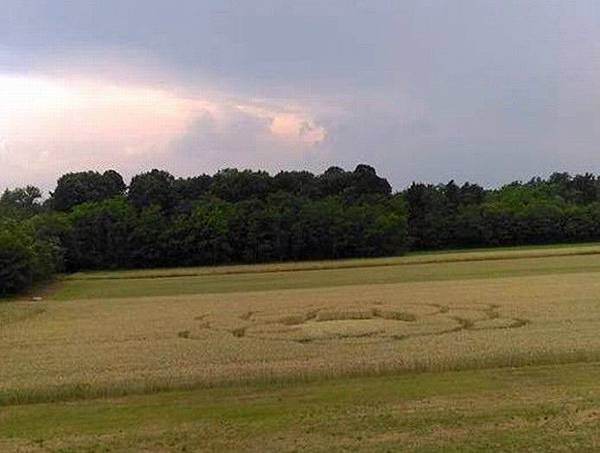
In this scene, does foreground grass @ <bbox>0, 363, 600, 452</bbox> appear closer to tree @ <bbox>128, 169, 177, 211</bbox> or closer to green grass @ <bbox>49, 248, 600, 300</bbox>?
green grass @ <bbox>49, 248, 600, 300</bbox>

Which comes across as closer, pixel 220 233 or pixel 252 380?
pixel 252 380

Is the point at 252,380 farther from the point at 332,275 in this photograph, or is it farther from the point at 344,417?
the point at 332,275

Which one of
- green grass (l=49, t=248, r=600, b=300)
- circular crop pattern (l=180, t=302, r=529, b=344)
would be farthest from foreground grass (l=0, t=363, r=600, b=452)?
green grass (l=49, t=248, r=600, b=300)

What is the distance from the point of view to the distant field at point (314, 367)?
14117mm

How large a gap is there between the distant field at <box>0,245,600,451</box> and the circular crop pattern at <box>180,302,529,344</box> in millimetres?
104

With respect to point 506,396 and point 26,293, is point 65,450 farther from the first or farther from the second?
point 26,293

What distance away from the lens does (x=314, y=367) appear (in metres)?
21.8

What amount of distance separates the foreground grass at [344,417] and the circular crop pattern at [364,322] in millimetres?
10454

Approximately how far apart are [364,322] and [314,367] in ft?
46.3

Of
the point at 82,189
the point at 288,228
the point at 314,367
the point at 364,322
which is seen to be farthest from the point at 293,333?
the point at 82,189

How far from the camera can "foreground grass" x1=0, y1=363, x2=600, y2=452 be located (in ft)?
42.4

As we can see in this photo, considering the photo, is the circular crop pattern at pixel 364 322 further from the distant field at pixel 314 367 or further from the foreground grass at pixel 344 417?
the foreground grass at pixel 344 417

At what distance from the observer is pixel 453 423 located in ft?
45.9

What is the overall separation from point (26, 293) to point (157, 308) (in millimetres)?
26564
